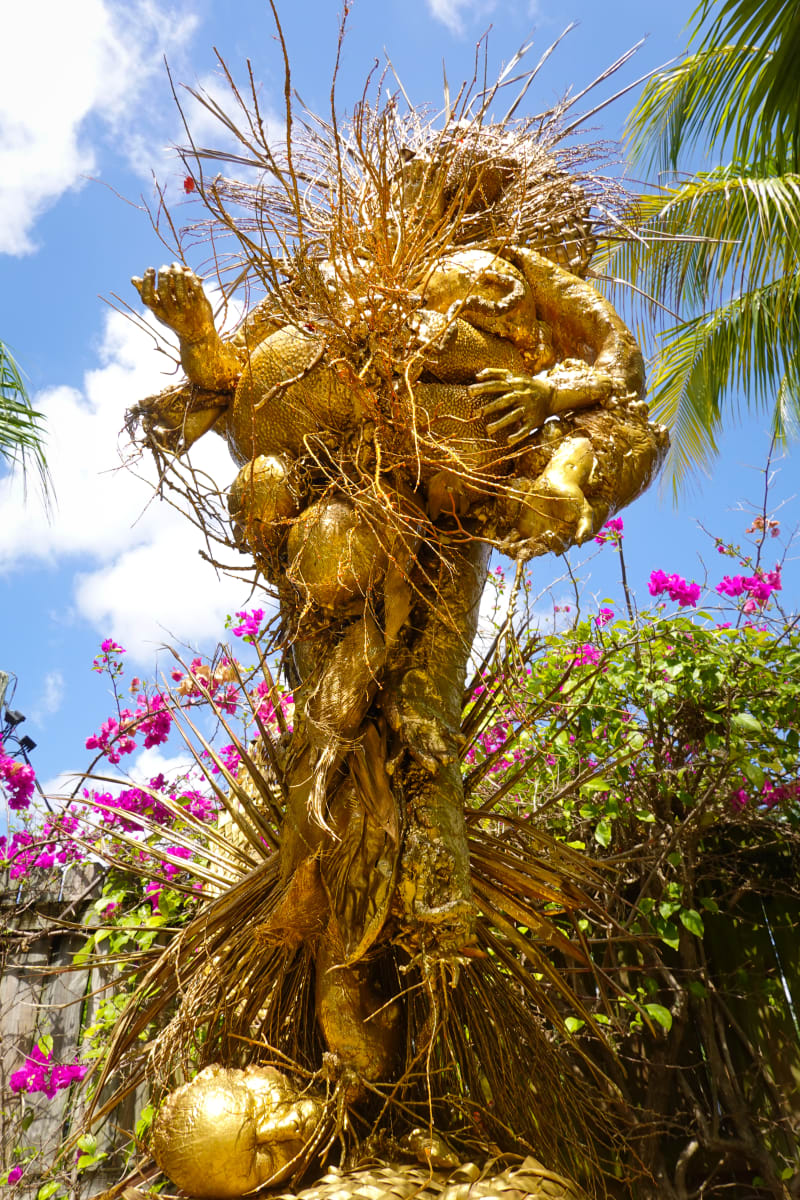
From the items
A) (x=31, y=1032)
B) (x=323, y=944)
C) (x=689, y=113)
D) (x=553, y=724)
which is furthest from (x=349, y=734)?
(x=689, y=113)

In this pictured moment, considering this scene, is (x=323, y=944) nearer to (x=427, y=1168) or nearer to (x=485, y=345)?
(x=427, y=1168)

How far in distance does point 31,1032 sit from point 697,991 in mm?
1711

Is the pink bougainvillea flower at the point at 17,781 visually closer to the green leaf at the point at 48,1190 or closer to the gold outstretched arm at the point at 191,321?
the green leaf at the point at 48,1190

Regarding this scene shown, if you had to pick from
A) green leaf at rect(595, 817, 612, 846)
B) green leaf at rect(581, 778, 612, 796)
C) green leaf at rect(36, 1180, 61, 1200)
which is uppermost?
green leaf at rect(581, 778, 612, 796)

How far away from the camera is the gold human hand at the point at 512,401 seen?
1376mm

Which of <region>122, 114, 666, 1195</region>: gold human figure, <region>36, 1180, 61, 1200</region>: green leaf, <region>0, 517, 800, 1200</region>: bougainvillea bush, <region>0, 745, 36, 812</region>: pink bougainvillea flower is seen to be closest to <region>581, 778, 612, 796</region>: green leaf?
<region>0, 517, 800, 1200</region>: bougainvillea bush

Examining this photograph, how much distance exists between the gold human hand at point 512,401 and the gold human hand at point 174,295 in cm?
42

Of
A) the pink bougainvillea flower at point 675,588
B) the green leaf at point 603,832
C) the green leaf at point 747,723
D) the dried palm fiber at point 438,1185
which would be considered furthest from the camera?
the pink bougainvillea flower at point 675,588

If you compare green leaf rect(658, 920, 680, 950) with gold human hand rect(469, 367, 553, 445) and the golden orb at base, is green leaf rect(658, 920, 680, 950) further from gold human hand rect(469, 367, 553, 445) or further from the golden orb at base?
gold human hand rect(469, 367, 553, 445)

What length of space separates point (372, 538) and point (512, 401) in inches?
11.0

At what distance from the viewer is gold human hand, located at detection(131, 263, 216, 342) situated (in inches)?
55.7

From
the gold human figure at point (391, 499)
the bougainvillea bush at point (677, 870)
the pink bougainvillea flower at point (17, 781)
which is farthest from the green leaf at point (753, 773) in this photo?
the pink bougainvillea flower at point (17, 781)

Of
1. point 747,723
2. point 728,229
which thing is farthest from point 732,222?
point 747,723

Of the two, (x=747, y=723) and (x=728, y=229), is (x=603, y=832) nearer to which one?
Result: (x=747, y=723)
